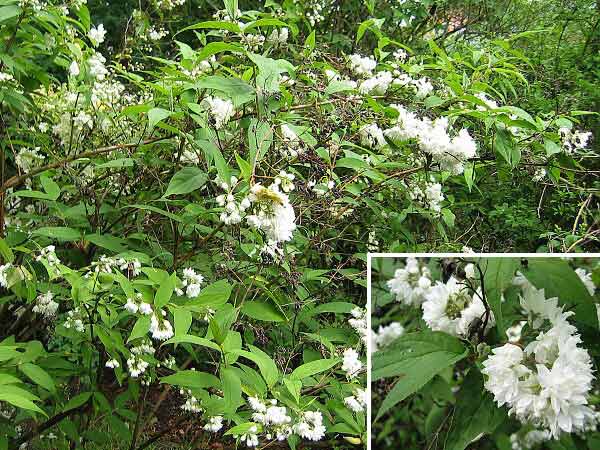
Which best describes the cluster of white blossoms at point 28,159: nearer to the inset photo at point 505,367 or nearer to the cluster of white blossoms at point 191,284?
the cluster of white blossoms at point 191,284

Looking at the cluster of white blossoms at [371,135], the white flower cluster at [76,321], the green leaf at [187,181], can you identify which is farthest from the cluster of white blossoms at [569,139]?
the white flower cluster at [76,321]

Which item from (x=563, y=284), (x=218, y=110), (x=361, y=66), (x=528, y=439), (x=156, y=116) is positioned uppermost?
(x=563, y=284)

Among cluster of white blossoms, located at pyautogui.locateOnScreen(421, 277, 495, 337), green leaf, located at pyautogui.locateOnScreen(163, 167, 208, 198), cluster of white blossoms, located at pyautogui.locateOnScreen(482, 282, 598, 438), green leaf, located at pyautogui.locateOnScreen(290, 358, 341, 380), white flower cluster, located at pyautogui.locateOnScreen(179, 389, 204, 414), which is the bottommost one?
white flower cluster, located at pyautogui.locateOnScreen(179, 389, 204, 414)

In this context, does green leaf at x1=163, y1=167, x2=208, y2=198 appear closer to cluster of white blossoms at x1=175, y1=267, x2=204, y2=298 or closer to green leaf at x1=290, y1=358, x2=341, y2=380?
cluster of white blossoms at x1=175, y1=267, x2=204, y2=298

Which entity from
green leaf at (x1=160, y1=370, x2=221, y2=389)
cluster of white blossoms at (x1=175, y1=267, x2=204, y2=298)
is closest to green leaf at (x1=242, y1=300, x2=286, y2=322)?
cluster of white blossoms at (x1=175, y1=267, x2=204, y2=298)

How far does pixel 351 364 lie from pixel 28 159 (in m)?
1.87

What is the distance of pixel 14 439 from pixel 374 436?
226cm

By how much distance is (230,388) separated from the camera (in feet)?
6.29

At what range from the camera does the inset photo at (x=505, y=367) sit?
1193mm

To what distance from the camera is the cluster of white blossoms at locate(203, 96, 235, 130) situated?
2588mm

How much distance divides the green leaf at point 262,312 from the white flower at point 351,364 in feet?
0.82

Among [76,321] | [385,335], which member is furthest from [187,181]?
[385,335]

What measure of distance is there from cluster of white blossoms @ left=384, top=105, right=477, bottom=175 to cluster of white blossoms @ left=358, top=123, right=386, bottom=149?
17 centimetres

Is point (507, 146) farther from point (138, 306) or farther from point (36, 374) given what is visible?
point (36, 374)
